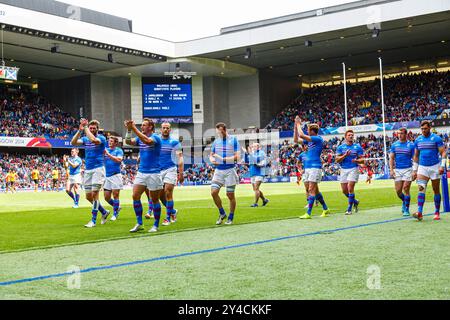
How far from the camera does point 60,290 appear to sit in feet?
17.4

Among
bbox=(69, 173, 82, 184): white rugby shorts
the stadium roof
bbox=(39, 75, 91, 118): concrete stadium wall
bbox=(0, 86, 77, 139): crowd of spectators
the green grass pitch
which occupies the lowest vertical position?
the green grass pitch

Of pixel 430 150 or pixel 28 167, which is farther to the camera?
pixel 28 167

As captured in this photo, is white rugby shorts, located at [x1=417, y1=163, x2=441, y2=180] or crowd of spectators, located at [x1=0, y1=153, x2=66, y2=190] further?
crowd of spectators, located at [x1=0, y1=153, x2=66, y2=190]

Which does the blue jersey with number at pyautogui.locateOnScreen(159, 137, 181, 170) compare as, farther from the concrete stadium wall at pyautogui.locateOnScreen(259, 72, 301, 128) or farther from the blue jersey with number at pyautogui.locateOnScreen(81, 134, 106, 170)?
the concrete stadium wall at pyautogui.locateOnScreen(259, 72, 301, 128)

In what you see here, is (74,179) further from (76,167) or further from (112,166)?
(112,166)

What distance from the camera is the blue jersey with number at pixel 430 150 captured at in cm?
1166

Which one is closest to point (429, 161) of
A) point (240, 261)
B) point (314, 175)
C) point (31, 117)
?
point (314, 175)

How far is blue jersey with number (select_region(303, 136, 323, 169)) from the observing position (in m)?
13.5

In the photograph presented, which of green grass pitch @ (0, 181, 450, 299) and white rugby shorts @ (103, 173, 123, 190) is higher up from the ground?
white rugby shorts @ (103, 173, 123, 190)

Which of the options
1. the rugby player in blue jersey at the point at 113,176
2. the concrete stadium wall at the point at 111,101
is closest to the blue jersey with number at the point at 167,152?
the rugby player in blue jersey at the point at 113,176

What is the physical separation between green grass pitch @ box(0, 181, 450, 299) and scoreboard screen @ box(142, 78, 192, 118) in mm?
A: 51288

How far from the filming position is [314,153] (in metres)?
13.6

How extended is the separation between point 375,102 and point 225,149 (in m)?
50.7

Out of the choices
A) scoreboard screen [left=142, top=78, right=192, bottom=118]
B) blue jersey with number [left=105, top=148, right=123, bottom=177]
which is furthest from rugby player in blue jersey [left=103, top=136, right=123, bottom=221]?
scoreboard screen [left=142, top=78, right=192, bottom=118]
